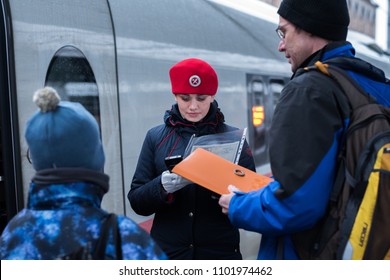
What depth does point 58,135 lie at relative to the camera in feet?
4.51

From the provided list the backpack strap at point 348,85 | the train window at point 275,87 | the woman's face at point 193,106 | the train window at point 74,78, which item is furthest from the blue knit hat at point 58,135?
the train window at point 275,87

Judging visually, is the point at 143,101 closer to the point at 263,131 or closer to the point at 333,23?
the point at 333,23

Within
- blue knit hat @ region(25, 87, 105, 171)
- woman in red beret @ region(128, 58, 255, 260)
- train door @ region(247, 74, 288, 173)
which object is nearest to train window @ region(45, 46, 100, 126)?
woman in red beret @ region(128, 58, 255, 260)

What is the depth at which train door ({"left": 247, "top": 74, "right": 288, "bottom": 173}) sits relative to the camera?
512cm

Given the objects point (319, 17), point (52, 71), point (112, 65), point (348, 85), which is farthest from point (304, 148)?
point (112, 65)

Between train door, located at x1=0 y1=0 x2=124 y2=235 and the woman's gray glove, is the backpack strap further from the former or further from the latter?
train door, located at x1=0 y1=0 x2=124 y2=235

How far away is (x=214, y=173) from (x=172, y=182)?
0.26 metres

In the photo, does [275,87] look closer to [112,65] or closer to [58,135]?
[112,65]

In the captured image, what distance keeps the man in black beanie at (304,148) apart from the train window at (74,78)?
1317mm

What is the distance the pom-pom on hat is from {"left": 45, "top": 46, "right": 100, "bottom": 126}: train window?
25.2 inches

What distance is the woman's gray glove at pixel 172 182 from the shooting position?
7.38ft

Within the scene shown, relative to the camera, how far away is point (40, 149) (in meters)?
1.40
